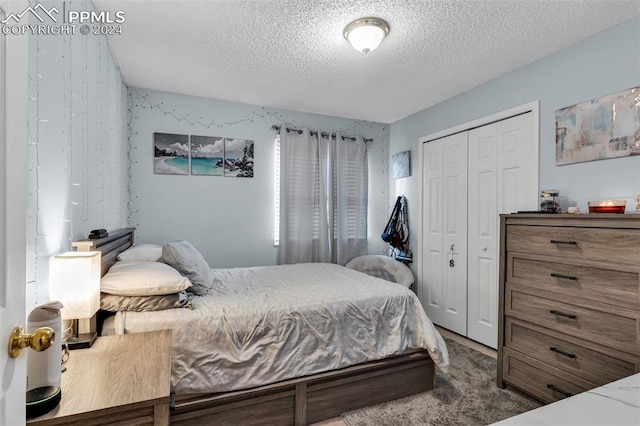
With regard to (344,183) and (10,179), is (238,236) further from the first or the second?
(10,179)

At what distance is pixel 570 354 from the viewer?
1976 millimetres

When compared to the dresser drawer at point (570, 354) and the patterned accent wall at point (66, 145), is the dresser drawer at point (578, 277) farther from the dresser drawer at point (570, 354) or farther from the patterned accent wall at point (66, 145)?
the patterned accent wall at point (66, 145)

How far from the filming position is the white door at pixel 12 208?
2.17ft

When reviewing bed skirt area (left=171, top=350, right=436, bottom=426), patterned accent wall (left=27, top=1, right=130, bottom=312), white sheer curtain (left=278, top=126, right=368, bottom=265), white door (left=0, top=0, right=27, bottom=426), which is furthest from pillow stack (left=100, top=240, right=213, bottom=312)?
white sheer curtain (left=278, top=126, right=368, bottom=265)

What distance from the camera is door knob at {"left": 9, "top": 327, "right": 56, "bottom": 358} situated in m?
0.68

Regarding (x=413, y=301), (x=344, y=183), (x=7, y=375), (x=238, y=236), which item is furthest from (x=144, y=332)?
(x=344, y=183)

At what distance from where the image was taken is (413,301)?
93.0 inches

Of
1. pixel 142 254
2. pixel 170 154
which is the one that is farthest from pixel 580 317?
pixel 170 154

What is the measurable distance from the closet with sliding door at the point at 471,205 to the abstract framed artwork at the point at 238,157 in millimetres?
2162

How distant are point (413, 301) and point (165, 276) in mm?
1681

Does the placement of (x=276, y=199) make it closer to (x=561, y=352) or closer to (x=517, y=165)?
(x=517, y=165)

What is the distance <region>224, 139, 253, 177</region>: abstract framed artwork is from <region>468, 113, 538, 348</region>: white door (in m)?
2.50

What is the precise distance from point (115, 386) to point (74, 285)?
494 mm

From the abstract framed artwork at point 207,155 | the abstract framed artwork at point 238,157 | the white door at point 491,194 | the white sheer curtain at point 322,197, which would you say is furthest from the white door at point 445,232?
the abstract framed artwork at point 207,155
